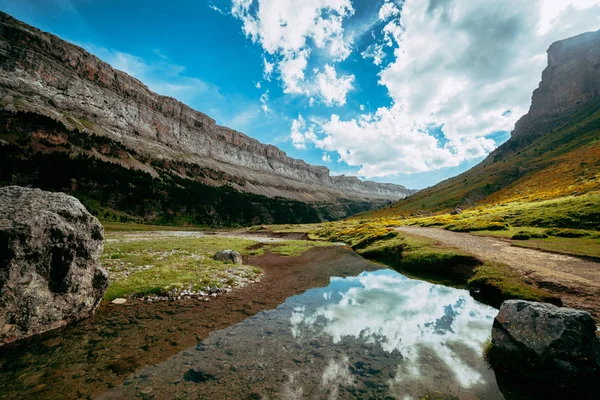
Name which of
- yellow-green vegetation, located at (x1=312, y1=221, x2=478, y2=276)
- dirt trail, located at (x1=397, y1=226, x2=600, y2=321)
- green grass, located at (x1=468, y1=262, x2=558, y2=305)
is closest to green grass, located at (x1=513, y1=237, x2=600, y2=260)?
dirt trail, located at (x1=397, y1=226, x2=600, y2=321)

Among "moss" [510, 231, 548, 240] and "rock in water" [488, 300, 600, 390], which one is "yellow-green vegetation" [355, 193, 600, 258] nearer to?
"moss" [510, 231, 548, 240]

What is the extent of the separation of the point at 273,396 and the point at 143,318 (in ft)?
30.0

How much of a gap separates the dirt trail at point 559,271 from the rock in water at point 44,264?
26926 mm

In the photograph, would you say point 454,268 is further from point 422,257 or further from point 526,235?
point 526,235

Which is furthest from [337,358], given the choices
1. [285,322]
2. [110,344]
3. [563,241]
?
[563,241]

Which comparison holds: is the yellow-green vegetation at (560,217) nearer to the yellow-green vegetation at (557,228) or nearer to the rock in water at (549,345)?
the yellow-green vegetation at (557,228)

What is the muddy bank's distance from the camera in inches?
313

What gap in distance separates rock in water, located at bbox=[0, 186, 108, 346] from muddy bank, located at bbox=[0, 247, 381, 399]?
836 millimetres

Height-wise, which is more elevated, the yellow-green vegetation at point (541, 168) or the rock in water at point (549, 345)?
the yellow-green vegetation at point (541, 168)

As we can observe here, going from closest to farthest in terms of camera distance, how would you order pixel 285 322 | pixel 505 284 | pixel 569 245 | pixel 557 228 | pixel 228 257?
pixel 285 322
pixel 505 284
pixel 569 245
pixel 228 257
pixel 557 228

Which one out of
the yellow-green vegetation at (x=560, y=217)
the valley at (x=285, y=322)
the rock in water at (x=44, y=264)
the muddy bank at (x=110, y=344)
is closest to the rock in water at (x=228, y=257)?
the valley at (x=285, y=322)

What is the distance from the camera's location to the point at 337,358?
10258 mm

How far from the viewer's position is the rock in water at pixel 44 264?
9680 millimetres

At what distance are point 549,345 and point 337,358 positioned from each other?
7540mm
